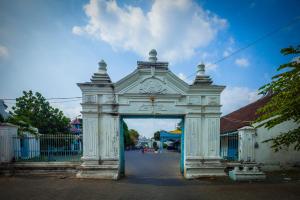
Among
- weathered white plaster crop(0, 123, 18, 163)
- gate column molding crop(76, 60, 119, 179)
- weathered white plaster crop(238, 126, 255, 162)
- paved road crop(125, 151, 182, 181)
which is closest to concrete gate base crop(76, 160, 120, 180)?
gate column molding crop(76, 60, 119, 179)

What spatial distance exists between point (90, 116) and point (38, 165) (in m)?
3.40

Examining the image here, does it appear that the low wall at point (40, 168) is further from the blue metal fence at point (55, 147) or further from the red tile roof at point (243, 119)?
the red tile roof at point (243, 119)

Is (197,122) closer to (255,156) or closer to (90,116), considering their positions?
(255,156)

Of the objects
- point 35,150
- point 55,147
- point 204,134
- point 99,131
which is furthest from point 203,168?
point 35,150

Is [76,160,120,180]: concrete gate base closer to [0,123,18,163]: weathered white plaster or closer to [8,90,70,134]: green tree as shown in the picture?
[0,123,18,163]: weathered white plaster

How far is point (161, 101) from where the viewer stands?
7168 mm

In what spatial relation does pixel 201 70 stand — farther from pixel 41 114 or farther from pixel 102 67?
pixel 41 114

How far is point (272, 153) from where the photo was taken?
8398mm

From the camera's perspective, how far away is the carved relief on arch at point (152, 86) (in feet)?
23.5

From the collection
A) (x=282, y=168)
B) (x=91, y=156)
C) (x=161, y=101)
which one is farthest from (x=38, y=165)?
(x=282, y=168)

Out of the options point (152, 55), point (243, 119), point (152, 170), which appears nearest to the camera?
point (152, 55)

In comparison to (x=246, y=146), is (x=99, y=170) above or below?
below

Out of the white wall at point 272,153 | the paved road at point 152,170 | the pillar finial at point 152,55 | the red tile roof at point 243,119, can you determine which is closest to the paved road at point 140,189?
the paved road at point 152,170

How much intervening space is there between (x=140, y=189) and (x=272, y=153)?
7.29 meters
